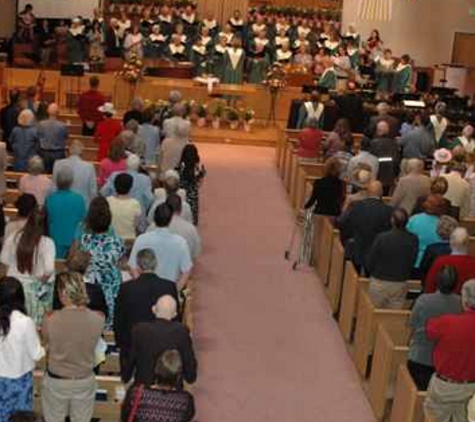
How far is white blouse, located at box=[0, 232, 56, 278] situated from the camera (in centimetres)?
696

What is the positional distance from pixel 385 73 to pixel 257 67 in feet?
9.39

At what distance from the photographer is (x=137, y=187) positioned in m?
9.23

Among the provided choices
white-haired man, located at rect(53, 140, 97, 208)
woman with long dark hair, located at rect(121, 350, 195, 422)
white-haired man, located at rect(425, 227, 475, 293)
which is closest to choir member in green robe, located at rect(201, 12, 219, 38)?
white-haired man, located at rect(53, 140, 97, 208)

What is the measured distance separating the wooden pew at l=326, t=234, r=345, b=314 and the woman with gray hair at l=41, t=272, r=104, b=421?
406cm

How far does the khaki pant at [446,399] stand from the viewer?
632cm

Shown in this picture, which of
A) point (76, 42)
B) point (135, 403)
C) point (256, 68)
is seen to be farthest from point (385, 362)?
point (76, 42)

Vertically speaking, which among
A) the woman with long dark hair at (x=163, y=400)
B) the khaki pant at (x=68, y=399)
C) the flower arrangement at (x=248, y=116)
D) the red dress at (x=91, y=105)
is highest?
the red dress at (x=91, y=105)

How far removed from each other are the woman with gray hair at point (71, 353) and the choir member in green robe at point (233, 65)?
53.2 ft

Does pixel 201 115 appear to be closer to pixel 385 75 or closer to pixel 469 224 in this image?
pixel 385 75

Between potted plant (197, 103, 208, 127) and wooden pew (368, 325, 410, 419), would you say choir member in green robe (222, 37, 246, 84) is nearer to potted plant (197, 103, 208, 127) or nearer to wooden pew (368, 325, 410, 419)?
potted plant (197, 103, 208, 127)

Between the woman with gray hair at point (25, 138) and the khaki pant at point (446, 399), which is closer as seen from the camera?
the khaki pant at point (446, 399)

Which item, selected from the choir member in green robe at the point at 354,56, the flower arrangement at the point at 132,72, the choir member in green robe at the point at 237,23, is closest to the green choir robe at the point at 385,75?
the choir member in green robe at the point at 354,56

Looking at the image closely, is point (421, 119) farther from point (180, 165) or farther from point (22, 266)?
point (22, 266)

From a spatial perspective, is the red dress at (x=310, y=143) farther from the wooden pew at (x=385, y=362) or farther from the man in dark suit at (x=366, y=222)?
the wooden pew at (x=385, y=362)
